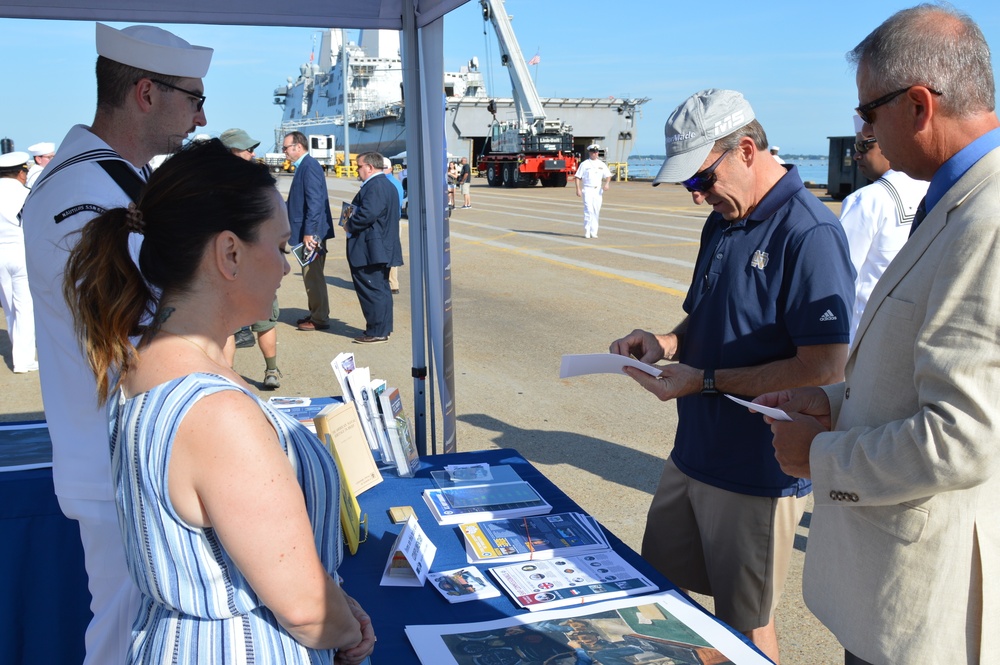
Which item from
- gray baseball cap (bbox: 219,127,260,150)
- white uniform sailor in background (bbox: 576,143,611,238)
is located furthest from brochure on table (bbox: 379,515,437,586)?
white uniform sailor in background (bbox: 576,143,611,238)

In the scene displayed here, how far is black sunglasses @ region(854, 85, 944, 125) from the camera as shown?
1561mm

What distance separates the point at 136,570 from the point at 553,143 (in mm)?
38289

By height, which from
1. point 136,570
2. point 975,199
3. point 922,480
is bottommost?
point 136,570

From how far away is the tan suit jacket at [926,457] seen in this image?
4.68 ft

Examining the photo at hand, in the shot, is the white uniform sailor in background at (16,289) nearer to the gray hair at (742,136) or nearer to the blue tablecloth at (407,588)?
the blue tablecloth at (407,588)

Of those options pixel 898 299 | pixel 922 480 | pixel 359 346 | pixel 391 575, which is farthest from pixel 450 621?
pixel 359 346

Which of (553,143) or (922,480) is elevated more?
(553,143)

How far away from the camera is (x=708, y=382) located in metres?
2.45

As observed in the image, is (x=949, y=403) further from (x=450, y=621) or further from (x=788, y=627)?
(x=788, y=627)

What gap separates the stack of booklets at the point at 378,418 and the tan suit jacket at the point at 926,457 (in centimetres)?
163

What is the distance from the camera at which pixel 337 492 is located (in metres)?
1.62

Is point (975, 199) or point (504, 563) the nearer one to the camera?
point (975, 199)

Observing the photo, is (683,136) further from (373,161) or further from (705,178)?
(373,161)

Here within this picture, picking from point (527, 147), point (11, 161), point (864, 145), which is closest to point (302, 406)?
point (864, 145)
